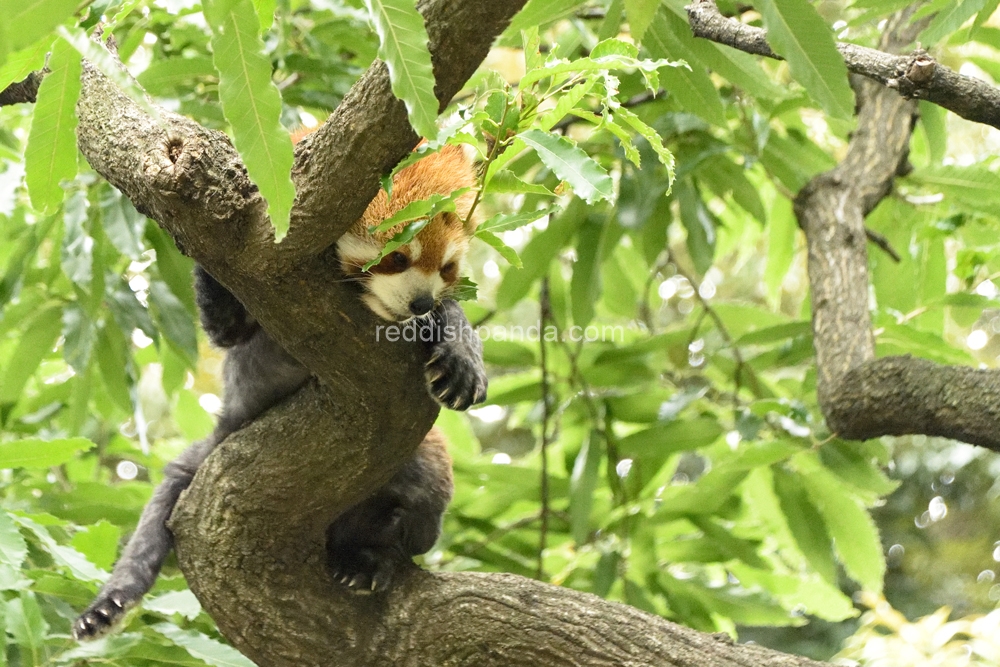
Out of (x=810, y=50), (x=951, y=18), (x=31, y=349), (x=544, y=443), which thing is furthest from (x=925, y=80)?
(x=31, y=349)

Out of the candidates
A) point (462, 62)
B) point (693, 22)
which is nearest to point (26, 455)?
point (462, 62)

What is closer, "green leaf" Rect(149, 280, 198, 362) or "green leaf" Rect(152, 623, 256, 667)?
"green leaf" Rect(152, 623, 256, 667)

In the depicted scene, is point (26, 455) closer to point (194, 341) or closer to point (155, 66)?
point (194, 341)

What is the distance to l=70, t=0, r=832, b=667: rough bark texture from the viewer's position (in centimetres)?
147

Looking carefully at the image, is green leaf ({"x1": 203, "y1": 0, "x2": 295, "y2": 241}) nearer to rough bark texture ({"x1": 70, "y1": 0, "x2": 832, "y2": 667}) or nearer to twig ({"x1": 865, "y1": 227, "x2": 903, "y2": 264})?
rough bark texture ({"x1": 70, "y1": 0, "x2": 832, "y2": 667})

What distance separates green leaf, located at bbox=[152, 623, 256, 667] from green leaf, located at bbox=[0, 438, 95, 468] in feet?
1.69

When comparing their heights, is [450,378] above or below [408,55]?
below

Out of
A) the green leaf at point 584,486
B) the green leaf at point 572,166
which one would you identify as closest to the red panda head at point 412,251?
the green leaf at point 572,166

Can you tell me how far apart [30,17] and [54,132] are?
424 mm

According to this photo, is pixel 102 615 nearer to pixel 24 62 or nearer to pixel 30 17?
pixel 24 62

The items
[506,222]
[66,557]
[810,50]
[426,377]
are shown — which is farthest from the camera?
[66,557]

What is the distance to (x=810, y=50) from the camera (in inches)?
62.7

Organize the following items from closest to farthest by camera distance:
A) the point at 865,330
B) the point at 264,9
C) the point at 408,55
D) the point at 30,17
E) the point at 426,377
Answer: the point at 30,17, the point at 408,55, the point at 264,9, the point at 426,377, the point at 865,330

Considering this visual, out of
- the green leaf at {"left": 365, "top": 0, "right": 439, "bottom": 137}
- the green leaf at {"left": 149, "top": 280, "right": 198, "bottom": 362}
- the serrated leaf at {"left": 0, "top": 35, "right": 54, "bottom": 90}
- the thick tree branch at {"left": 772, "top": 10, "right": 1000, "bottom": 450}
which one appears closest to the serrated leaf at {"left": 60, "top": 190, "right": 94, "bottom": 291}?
the green leaf at {"left": 149, "top": 280, "right": 198, "bottom": 362}
